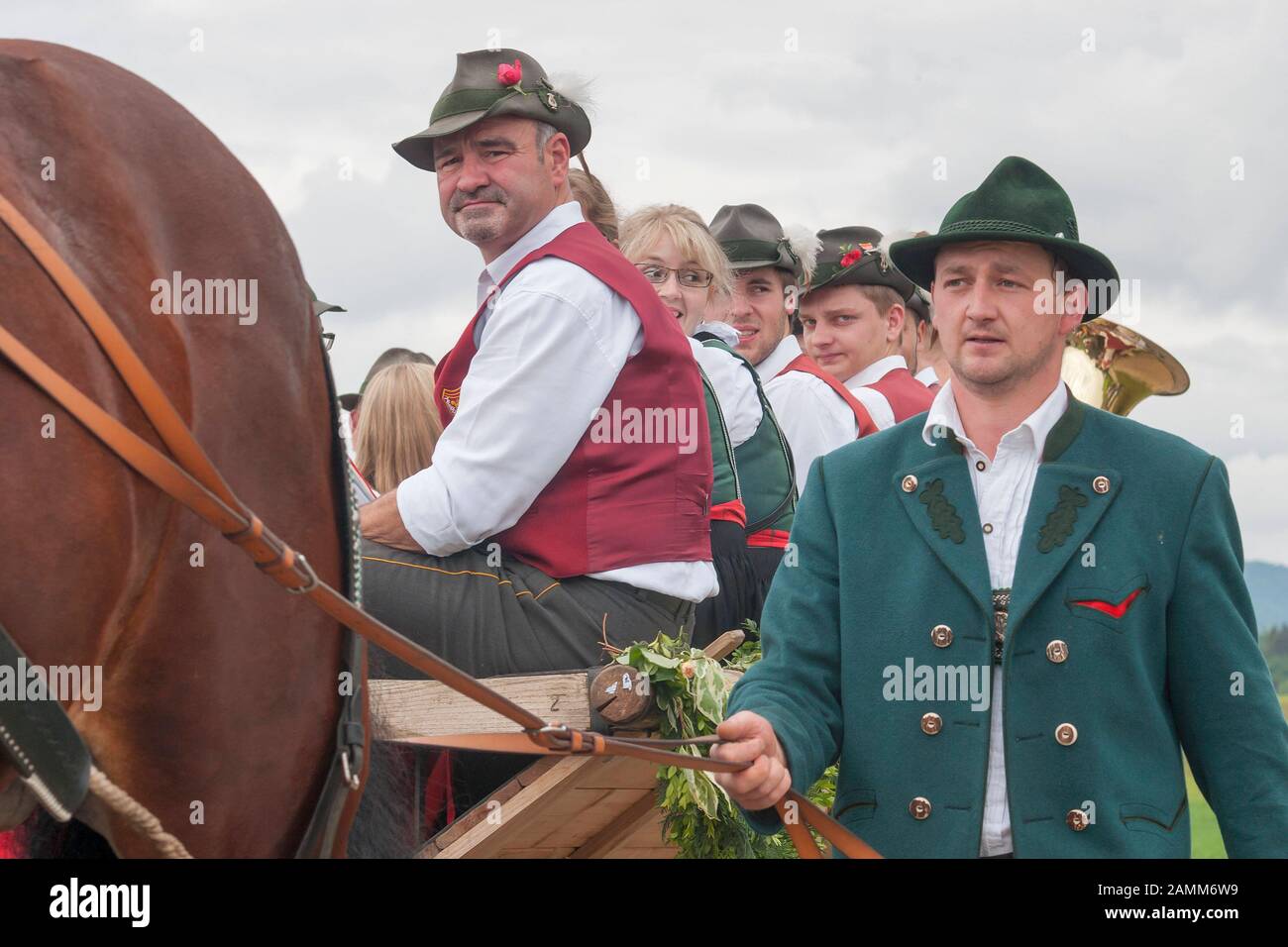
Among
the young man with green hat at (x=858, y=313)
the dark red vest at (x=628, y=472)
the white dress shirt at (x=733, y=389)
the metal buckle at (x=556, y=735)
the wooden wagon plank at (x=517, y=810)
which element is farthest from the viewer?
the young man with green hat at (x=858, y=313)

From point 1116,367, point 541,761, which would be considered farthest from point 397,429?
point 1116,367

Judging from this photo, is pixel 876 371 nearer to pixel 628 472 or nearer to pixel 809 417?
pixel 809 417

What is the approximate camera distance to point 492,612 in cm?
356

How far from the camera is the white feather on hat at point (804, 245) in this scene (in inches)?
254

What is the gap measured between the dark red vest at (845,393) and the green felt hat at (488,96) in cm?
191

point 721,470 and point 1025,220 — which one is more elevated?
point 1025,220

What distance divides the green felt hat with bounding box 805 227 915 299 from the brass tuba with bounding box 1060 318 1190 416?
64.3 inches

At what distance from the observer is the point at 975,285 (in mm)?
2842

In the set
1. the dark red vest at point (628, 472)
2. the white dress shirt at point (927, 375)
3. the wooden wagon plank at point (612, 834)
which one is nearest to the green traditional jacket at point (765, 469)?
the dark red vest at point (628, 472)

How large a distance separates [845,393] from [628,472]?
2198 mm

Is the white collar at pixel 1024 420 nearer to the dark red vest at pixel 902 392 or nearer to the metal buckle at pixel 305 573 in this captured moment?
the metal buckle at pixel 305 573
